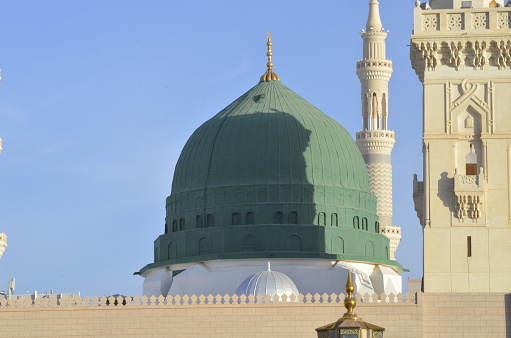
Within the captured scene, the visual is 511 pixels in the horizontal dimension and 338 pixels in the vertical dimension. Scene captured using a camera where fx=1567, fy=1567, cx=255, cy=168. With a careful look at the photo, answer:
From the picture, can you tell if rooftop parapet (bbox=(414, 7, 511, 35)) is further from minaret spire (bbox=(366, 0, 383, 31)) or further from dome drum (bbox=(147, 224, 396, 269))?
minaret spire (bbox=(366, 0, 383, 31))

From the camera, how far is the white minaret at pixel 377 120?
63406 mm

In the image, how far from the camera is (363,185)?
4562 cm

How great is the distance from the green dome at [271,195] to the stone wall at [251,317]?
7.61 metres

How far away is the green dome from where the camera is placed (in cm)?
4347

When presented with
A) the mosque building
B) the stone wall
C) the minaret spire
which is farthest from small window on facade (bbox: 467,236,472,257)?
the minaret spire

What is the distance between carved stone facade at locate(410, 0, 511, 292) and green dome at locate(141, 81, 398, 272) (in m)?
7.66

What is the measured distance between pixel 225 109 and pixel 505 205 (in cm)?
1343

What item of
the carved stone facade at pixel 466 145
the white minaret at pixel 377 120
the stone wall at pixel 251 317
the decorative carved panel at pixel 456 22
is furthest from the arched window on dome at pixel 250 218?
the white minaret at pixel 377 120

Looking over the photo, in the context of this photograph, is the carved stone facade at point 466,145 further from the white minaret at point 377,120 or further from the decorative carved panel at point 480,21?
the white minaret at point 377,120

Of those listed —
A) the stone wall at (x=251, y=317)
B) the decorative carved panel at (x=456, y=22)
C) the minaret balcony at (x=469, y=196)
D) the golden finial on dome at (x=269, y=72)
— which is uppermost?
the golden finial on dome at (x=269, y=72)

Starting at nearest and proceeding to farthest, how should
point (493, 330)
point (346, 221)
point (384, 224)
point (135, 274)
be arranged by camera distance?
point (493, 330) < point (346, 221) < point (135, 274) < point (384, 224)

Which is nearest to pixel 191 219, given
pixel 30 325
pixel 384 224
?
pixel 30 325

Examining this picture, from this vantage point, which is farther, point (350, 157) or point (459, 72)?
point (350, 157)

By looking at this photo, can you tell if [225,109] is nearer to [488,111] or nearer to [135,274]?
[135,274]
